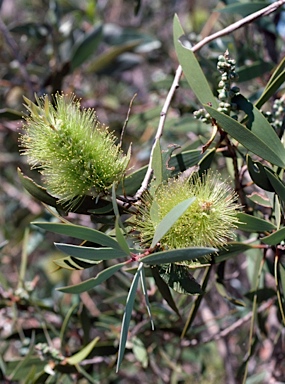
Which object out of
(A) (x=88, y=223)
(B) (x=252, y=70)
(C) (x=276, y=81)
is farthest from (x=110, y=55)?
(C) (x=276, y=81)

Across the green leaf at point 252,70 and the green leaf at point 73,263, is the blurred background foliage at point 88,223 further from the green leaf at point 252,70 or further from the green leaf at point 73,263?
the green leaf at point 73,263

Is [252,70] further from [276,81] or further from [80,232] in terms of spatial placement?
[80,232]

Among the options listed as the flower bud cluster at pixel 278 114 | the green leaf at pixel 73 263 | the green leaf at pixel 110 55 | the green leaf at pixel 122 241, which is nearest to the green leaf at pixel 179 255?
the green leaf at pixel 122 241

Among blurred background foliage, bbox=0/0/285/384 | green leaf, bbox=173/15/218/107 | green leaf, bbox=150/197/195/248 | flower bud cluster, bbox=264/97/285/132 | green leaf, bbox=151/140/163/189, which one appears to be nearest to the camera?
green leaf, bbox=150/197/195/248

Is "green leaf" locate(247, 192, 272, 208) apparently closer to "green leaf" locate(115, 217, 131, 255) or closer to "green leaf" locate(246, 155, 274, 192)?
"green leaf" locate(246, 155, 274, 192)

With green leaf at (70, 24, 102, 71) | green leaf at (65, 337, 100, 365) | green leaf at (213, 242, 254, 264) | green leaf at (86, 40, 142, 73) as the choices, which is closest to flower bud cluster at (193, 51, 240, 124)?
green leaf at (213, 242, 254, 264)

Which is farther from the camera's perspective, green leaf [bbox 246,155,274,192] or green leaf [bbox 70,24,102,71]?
green leaf [bbox 70,24,102,71]

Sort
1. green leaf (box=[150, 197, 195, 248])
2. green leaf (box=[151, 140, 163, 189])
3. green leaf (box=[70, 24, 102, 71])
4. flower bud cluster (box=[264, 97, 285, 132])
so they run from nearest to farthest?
1. green leaf (box=[150, 197, 195, 248])
2. green leaf (box=[151, 140, 163, 189])
3. flower bud cluster (box=[264, 97, 285, 132])
4. green leaf (box=[70, 24, 102, 71])
